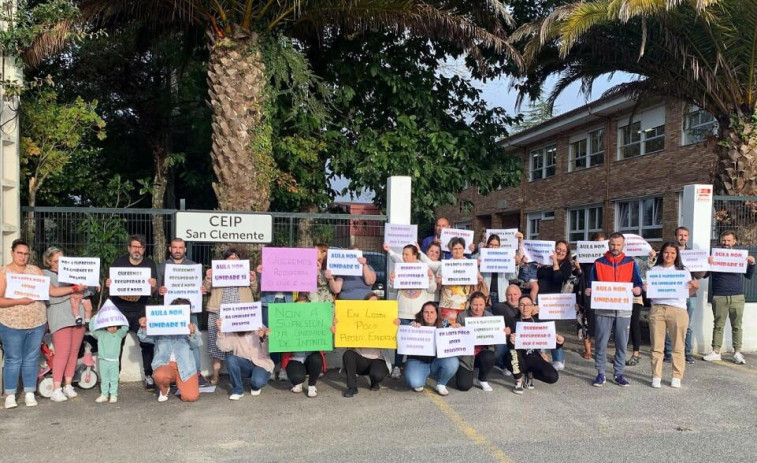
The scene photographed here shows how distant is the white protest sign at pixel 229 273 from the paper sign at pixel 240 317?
0.34m

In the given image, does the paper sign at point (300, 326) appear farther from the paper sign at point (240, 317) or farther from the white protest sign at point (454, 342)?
the white protest sign at point (454, 342)

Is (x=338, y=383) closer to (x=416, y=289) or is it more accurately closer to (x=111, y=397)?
(x=416, y=289)

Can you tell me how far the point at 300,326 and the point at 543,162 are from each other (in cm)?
2182

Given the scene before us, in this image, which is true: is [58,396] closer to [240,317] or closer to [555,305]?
[240,317]

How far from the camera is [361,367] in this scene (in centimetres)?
727

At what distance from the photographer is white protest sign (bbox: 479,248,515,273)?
27.3ft

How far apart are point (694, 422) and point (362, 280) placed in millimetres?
3924

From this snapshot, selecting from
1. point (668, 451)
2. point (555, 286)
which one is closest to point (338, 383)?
point (555, 286)

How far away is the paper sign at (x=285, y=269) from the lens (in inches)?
300

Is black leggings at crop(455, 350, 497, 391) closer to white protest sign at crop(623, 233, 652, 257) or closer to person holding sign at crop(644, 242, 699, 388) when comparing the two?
person holding sign at crop(644, 242, 699, 388)

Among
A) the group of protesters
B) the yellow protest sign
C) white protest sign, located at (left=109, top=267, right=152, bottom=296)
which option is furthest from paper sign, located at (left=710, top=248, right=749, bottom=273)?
white protest sign, located at (left=109, top=267, right=152, bottom=296)

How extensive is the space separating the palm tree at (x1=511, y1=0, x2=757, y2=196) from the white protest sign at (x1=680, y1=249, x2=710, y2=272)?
8.29ft

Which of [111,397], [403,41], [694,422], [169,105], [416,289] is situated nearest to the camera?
[694,422]

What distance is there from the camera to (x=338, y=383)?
7703 millimetres
